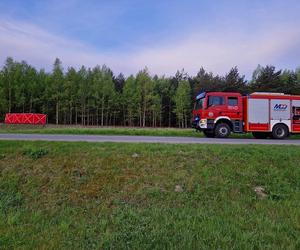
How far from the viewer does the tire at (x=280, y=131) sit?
1927 centimetres

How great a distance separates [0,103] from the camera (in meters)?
53.8

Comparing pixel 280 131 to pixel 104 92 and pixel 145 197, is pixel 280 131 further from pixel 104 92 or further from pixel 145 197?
pixel 104 92

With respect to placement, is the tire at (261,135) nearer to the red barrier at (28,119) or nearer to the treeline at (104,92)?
the red barrier at (28,119)

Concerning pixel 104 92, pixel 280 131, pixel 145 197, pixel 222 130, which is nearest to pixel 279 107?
pixel 280 131

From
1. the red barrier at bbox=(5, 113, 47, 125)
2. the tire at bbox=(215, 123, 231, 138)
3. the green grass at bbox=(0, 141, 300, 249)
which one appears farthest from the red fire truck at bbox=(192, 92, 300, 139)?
the red barrier at bbox=(5, 113, 47, 125)

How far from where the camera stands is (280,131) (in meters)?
19.4

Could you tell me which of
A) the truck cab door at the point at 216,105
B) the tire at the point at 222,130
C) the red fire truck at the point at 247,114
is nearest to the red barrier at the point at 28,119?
the red fire truck at the point at 247,114

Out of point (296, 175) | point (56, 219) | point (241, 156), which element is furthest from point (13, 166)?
point (296, 175)

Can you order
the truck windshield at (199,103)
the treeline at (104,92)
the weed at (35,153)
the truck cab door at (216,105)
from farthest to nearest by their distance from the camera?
the treeline at (104,92)
the truck windshield at (199,103)
the truck cab door at (216,105)
the weed at (35,153)

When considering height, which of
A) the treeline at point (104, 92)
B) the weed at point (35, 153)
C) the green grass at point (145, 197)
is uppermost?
the treeline at point (104, 92)

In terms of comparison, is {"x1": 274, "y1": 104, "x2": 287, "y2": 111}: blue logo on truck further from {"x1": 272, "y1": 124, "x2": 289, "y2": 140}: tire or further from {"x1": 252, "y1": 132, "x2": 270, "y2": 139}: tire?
{"x1": 252, "y1": 132, "x2": 270, "y2": 139}: tire

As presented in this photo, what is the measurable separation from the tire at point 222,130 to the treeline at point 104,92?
1506 inches

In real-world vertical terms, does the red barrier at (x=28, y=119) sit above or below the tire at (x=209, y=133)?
above

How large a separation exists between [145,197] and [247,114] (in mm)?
13354
